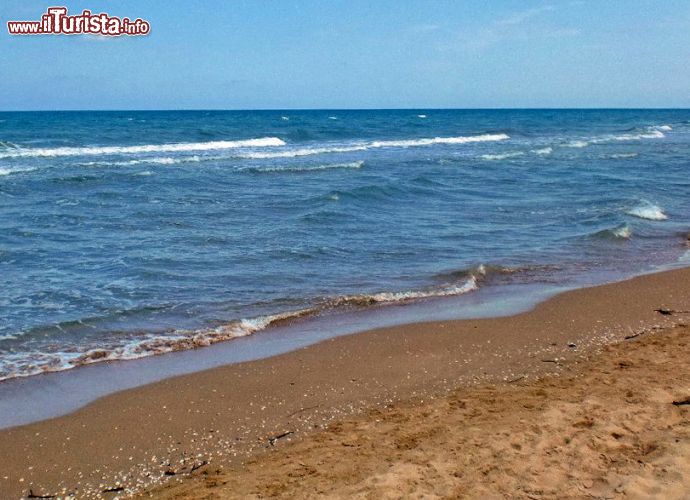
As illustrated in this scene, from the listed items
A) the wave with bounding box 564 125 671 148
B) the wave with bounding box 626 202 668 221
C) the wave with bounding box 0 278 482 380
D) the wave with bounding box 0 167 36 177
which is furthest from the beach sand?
the wave with bounding box 564 125 671 148

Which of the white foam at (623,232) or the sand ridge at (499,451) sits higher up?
the white foam at (623,232)

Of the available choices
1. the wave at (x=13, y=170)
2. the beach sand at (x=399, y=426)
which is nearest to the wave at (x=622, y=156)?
the wave at (x=13, y=170)

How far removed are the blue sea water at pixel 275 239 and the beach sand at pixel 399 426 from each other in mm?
1733

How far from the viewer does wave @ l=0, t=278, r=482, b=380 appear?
770cm

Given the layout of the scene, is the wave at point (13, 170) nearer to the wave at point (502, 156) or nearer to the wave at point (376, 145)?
the wave at point (376, 145)

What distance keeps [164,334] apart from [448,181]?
17360 millimetres

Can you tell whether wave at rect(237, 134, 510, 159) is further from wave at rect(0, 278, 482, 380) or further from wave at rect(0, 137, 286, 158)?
wave at rect(0, 278, 482, 380)

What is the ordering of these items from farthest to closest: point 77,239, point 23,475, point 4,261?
point 77,239 < point 4,261 < point 23,475

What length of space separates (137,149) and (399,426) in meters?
36.2

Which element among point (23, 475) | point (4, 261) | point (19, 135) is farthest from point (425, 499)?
point (19, 135)

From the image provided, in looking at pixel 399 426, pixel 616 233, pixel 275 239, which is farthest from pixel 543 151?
pixel 399 426

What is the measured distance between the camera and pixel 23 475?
5414 mm

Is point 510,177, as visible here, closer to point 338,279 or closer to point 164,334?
point 338,279

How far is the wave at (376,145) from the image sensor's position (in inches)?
1471
